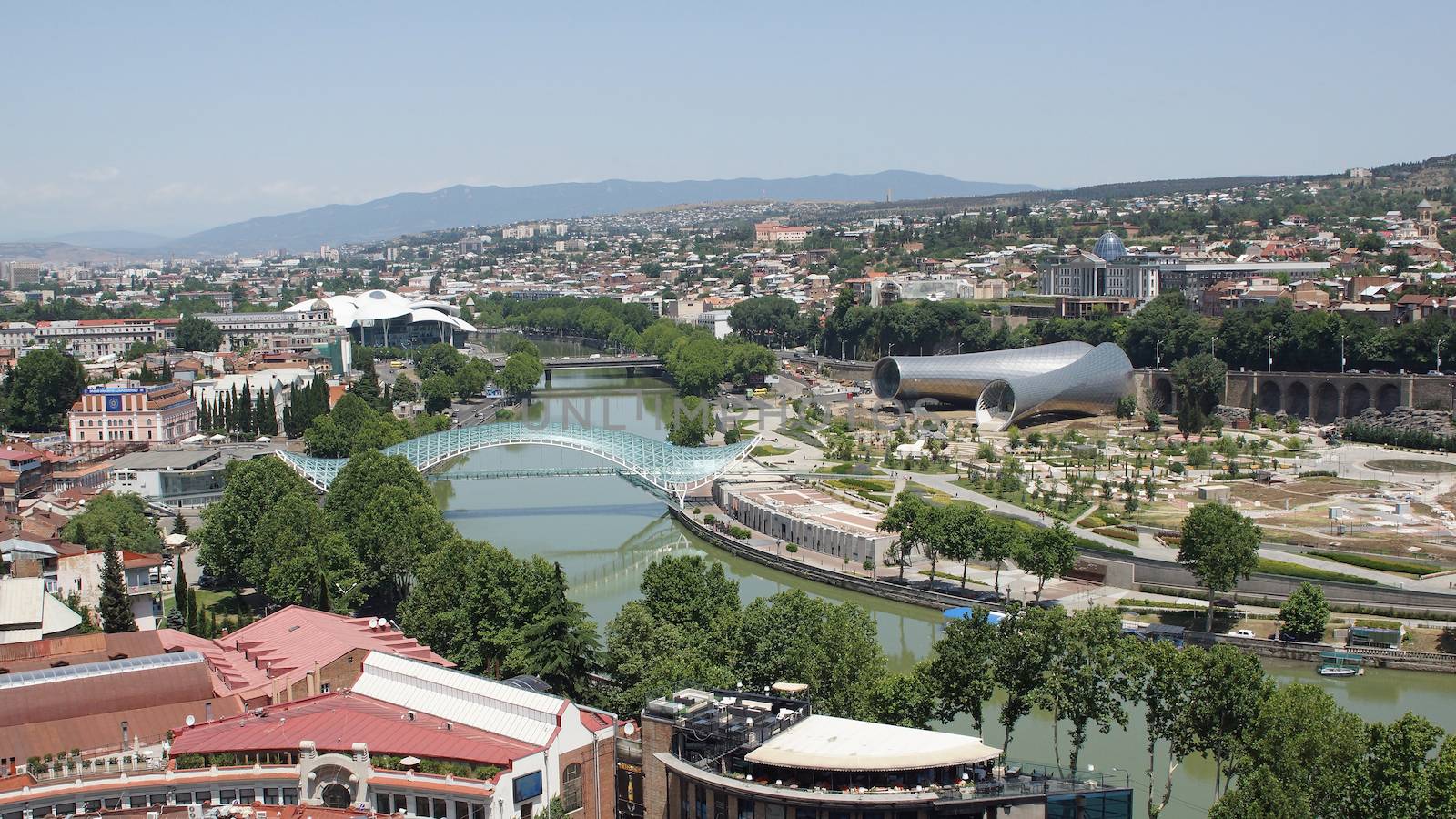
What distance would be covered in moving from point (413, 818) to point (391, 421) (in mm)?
28158

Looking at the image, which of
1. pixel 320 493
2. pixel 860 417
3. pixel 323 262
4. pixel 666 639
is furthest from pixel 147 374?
pixel 323 262

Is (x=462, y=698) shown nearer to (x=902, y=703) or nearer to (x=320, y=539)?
(x=902, y=703)

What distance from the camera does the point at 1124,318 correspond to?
50.6m

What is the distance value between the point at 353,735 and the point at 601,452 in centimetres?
1961

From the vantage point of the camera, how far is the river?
15.8 m

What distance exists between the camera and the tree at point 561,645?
16484 millimetres

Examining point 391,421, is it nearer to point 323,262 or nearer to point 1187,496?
point 1187,496

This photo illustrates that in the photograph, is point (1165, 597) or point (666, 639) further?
point (1165, 597)

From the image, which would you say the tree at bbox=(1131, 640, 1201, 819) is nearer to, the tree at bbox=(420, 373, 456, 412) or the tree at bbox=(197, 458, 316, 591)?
the tree at bbox=(197, 458, 316, 591)

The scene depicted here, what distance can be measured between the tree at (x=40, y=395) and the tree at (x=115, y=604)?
81.1 ft

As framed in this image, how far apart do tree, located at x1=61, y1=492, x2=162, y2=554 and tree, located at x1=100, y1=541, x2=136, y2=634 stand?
492 cm

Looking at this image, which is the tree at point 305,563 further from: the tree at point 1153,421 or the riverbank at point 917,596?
the tree at point 1153,421

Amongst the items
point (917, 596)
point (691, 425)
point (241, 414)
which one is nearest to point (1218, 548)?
point (917, 596)

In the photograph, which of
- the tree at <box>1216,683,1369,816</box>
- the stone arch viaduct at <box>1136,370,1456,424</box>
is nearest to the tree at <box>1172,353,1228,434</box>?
the stone arch viaduct at <box>1136,370,1456,424</box>
